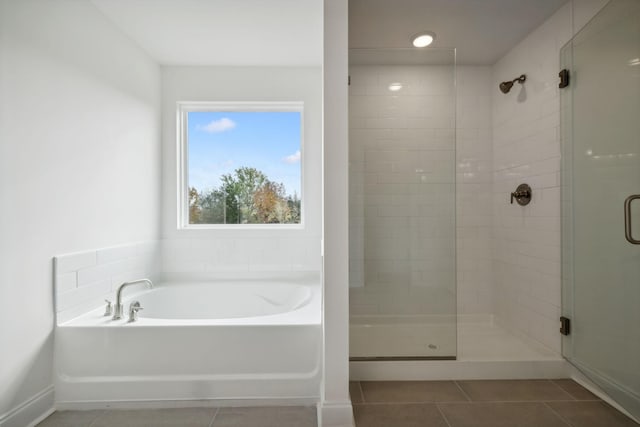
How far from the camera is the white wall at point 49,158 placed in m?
1.54

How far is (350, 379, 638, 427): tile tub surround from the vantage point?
5.33 feet

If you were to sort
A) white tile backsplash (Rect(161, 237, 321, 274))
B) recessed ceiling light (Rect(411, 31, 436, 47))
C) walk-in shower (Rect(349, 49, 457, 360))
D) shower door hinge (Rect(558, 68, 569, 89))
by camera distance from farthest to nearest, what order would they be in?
white tile backsplash (Rect(161, 237, 321, 274)), recessed ceiling light (Rect(411, 31, 436, 47)), walk-in shower (Rect(349, 49, 457, 360)), shower door hinge (Rect(558, 68, 569, 89))

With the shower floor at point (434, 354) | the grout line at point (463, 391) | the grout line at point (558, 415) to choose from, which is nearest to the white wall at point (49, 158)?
the shower floor at point (434, 354)

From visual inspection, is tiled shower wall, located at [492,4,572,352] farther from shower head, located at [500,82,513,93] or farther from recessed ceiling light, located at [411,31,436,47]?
recessed ceiling light, located at [411,31,436,47]

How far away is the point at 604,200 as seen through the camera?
A: 1.72 metres

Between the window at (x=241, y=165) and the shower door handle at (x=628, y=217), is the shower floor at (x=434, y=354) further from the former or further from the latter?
the window at (x=241, y=165)

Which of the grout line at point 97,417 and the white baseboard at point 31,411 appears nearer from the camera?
the white baseboard at point 31,411

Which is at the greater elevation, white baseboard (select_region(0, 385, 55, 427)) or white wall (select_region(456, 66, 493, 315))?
white wall (select_region(456, 66, 493, 315))

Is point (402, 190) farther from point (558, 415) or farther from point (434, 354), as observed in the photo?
point (558, 415)

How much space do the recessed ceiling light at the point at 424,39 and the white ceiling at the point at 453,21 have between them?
0.04m

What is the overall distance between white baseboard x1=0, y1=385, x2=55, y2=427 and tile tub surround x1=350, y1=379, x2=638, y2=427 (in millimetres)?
1659

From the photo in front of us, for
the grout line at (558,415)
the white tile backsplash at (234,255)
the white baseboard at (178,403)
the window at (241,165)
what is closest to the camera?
the grout line at (558,415)

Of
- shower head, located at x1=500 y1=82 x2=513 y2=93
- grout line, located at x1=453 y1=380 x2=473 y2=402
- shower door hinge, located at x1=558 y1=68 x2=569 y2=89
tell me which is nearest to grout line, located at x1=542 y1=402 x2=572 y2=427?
grout line, located at x1=453 y1=380 x2=473 y2=402

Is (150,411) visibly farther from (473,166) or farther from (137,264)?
(473,166)
